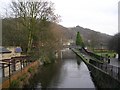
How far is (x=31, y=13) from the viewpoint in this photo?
40594 millimetres

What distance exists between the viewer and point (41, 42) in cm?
4259

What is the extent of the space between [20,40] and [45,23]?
4.82m

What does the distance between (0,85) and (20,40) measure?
89.0 feet

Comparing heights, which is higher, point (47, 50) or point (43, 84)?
point (47, 50)

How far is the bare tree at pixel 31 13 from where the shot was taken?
4009cm

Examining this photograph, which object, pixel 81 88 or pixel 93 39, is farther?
pixel 93 39

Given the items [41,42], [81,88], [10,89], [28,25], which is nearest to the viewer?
[10,89]

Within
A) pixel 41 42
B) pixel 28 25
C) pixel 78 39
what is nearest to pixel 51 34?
pixel 41 42

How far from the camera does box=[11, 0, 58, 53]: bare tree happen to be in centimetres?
4009

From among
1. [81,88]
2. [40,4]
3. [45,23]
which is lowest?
[81,88]

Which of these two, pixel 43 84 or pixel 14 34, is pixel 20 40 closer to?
pixel 14 34

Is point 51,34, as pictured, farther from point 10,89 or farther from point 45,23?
point 10,89

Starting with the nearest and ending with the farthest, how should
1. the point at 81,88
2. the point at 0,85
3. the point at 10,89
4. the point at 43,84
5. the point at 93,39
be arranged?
the point at 0,85 → the point at 10,89 → the point at 81,88 → the point at 43,84 → the point at 93,39

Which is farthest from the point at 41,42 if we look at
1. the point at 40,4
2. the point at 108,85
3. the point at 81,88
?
the point at 108,85
